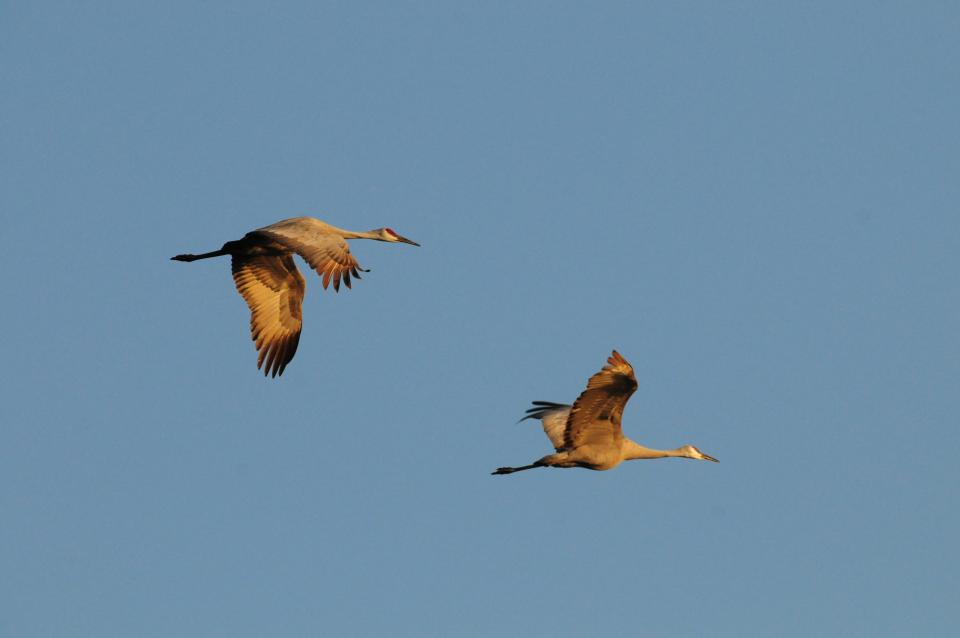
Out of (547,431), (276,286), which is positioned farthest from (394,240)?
(547,431)

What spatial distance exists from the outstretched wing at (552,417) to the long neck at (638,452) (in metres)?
1.00

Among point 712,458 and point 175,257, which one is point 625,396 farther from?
point 175,257

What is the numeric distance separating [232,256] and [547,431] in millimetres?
5152

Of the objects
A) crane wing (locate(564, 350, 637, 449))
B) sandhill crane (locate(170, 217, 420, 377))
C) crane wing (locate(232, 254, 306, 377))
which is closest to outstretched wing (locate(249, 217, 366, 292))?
sandhill crane (locate(170, 217, 420, 377))

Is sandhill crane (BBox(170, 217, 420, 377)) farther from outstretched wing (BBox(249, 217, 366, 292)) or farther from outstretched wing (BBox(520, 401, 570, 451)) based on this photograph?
outstretched wing (BBox(520, 401, 570, 451))

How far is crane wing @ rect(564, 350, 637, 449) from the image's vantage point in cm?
1742

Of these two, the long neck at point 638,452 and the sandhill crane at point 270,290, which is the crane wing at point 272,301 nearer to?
the sandhill crane at point 270,290

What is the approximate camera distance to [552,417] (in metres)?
21.2

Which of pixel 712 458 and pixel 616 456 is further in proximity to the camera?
pixel 712 458

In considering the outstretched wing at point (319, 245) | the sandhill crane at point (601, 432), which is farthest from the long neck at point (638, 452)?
the outstretched wing at point (319, 245)

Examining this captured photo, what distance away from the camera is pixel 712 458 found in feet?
68.9

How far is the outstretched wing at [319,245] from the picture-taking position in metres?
18.8

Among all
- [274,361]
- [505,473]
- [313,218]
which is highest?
[313,218]

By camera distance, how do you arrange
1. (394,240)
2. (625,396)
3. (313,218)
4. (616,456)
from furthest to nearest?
(394,240)
(313,218)
(616,456)
(625,396)
